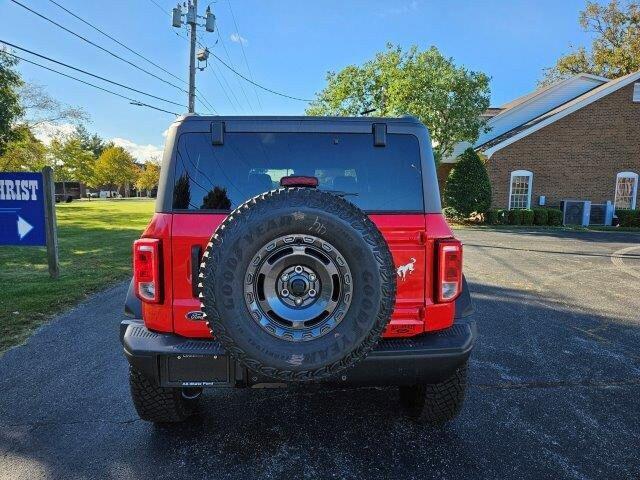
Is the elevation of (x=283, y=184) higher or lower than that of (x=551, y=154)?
lower

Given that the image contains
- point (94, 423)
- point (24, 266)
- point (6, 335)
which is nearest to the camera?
point (94, 423)

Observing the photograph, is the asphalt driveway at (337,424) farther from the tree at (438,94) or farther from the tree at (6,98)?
the tree at (438,94)

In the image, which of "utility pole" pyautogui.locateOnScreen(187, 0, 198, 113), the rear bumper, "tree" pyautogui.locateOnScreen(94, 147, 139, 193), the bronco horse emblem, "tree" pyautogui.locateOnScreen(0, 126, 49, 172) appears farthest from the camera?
"tree" pyautogui.locateOnScreen(94, 147, 139, 193)

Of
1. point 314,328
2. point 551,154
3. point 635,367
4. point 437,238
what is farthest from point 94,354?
point 551,154

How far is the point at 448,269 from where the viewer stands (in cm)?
250

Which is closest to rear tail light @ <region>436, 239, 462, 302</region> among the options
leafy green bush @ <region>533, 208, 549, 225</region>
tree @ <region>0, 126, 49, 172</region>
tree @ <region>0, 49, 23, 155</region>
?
tree @ <region>0, 49, 23, 155</region>

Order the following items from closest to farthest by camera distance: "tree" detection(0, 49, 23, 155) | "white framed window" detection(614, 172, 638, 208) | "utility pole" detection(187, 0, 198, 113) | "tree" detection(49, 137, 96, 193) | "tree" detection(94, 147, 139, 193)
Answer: "tree" detection(0, 49, 23, 155) → "utility pole" detection(187, 0, 198, 113) → "white framed window" detection(614, 172, 638, 208) → "tree" detection(49, 137, 96, 193) → "tree" detection(94, 147, 139, 193)

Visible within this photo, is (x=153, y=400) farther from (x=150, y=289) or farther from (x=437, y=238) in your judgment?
(x=437, y=238)

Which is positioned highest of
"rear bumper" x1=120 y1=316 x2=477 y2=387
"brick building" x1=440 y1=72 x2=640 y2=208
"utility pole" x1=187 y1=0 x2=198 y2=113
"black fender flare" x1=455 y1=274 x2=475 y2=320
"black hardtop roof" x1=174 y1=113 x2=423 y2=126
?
"utility pole" x1=187 y1=0 x2=198 y2=113

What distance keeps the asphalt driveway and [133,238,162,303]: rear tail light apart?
1.03 m

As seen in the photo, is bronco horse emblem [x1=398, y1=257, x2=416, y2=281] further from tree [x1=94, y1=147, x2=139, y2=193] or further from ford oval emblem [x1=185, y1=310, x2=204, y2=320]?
tree [x1=94, y1=147, x2=139, y2=193]

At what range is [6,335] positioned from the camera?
475 cm

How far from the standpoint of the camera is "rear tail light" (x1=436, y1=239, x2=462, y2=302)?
98.0 inches

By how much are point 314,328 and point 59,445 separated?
193 centimetres
